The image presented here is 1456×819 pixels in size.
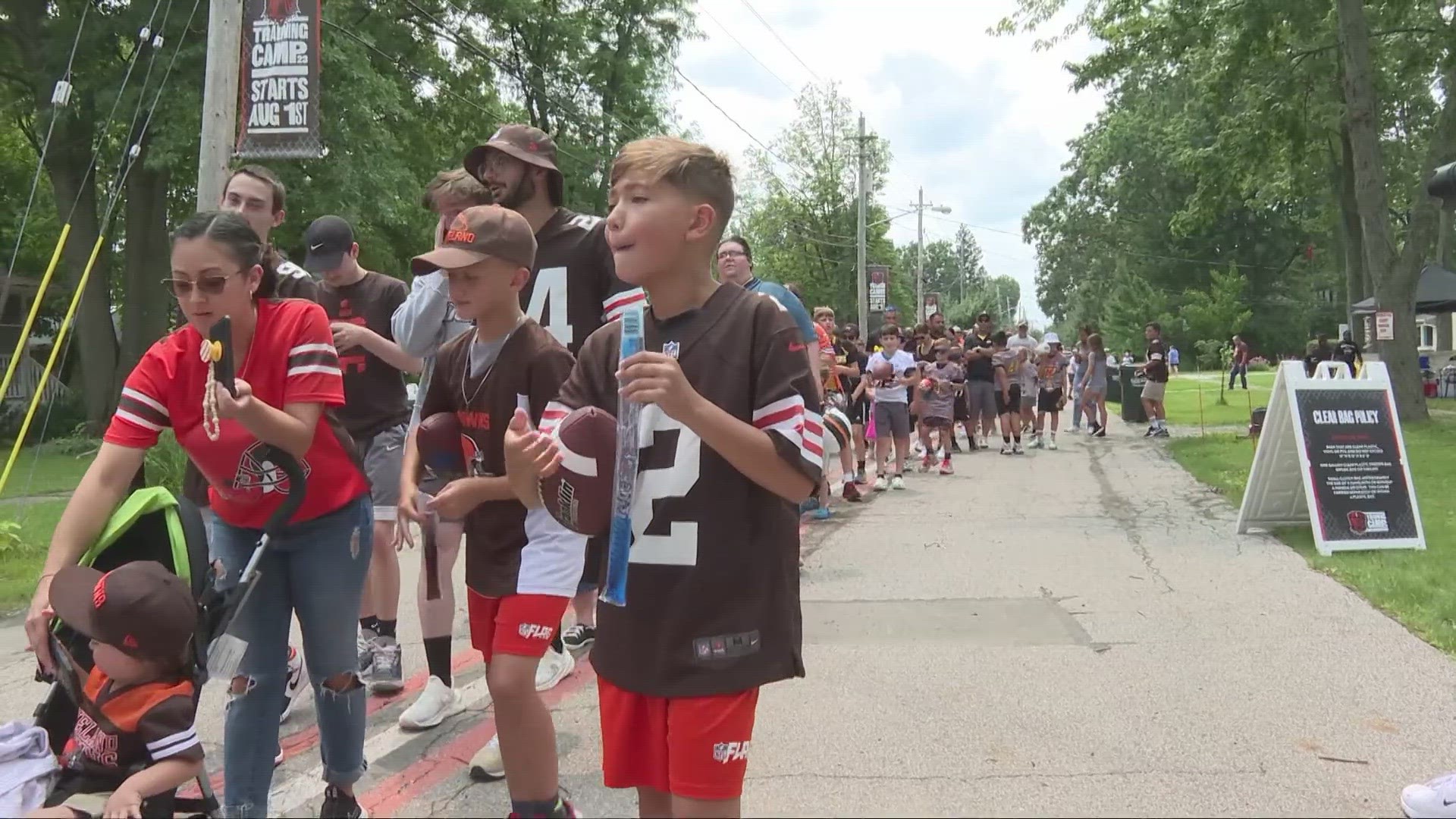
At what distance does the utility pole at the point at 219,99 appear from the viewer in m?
8.70

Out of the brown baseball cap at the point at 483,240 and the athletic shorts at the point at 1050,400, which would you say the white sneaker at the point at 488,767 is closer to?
the brown baseball cap at the point at 483,240

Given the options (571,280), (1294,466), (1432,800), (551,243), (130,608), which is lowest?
(1432,800)

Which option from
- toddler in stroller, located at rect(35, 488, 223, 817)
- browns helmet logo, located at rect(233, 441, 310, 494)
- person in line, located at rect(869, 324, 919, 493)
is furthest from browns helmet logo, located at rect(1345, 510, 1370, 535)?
toddler in stroller, located at rect(35, 488, 223, 817)

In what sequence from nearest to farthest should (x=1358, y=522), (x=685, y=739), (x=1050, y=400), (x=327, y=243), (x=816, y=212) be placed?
(x=685, y=739) → (x=327, y=243) → (x=1358, y=522) → (x=1050, y=400) → (x=816, y=212)

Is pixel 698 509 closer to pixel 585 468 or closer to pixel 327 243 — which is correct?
pixel 585 468

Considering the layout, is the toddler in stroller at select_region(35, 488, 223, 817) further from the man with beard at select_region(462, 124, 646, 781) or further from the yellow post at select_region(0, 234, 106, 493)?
the yellow post at select_region(0, 234, 106, 493)

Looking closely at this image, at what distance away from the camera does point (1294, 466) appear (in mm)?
8086

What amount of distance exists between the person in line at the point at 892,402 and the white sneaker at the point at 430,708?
24.6 ft

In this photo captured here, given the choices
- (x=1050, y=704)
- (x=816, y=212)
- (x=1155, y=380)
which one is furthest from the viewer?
(x=816, y=212)

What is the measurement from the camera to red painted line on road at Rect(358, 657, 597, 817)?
3.61 metres

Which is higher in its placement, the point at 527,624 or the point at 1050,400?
the point at 1050,400

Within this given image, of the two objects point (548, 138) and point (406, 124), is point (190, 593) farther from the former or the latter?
point (406, 124)

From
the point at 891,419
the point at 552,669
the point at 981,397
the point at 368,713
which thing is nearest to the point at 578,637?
the point at 552,669

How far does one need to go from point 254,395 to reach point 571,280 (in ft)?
3.60
